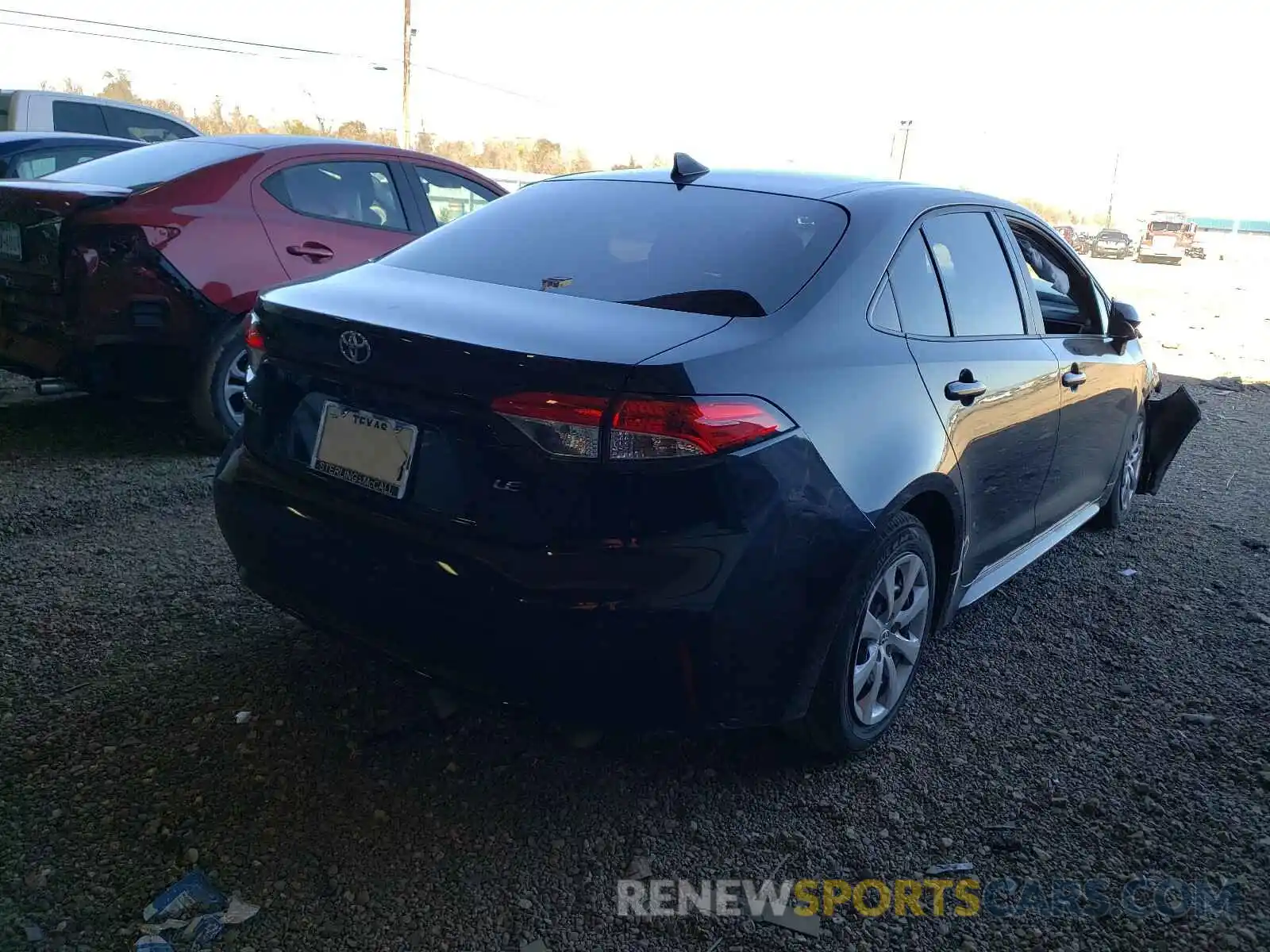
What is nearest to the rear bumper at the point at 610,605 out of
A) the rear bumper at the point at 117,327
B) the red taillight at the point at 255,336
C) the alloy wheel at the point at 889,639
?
the alloy wheel at the point at 889,639

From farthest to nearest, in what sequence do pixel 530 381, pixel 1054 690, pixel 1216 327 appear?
1. pixel 1216 327
2. pixel 1054 690
3. pixel 530 381

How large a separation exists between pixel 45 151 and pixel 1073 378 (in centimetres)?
802

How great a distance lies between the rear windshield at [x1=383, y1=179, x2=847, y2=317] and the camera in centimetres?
254

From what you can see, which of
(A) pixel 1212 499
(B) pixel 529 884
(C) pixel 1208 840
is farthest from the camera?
(A) pixel 1212 499

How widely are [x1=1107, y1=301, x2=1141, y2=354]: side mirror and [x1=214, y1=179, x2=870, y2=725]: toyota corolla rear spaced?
2.34 metres

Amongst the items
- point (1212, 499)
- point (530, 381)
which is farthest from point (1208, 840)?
point (1212, 499)

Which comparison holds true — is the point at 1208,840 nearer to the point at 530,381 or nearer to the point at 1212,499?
the point at 530,381

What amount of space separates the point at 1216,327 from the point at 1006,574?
15.1 m

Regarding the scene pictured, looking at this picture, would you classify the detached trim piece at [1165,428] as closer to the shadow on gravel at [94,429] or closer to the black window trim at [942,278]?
the black window trim at [942,278]

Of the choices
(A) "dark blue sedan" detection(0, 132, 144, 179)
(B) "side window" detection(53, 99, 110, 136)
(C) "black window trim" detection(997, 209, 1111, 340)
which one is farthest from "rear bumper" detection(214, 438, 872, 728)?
(B) "side window" detection(53, 99, 110, 136)

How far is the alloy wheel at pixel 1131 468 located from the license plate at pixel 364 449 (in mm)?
3818

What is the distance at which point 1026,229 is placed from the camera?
3.88 m

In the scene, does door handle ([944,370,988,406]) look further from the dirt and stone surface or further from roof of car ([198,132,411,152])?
roof of car ([198,132,411,152])

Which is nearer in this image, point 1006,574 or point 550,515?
point 550,515
